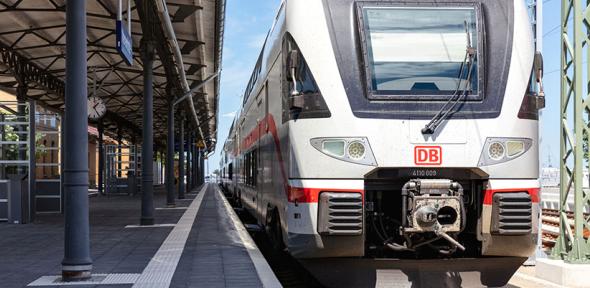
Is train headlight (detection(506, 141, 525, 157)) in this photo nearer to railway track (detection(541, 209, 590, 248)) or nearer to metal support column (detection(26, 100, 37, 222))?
railway track (detection(541, 209, 590, 248))

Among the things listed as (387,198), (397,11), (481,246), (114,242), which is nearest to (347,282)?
(387,198)

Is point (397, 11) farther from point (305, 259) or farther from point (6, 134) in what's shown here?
point (6, 134)

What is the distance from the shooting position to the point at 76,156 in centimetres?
724

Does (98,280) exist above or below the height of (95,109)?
below

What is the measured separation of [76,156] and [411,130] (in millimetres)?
3602

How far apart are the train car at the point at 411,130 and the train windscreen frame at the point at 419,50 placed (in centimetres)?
1

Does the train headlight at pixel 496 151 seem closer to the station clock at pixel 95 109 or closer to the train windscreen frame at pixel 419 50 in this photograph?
the train windscreen frame at pixel 419 50

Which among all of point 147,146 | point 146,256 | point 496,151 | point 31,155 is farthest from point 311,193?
point 31,155

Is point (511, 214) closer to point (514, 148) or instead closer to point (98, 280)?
point (514, 148)

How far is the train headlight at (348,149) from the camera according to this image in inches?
254

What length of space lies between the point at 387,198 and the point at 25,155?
11.4 m

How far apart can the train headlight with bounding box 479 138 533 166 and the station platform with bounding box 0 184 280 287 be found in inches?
97.3

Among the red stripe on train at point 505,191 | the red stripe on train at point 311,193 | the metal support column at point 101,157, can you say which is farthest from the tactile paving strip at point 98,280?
the metal support column at point 101,157

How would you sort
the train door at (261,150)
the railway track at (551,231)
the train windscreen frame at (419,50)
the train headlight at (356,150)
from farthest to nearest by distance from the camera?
the railway track at (551,231) < the train door at (261,150) < the train windscreen frame at (419,50) < the train headlight at (356,150)
